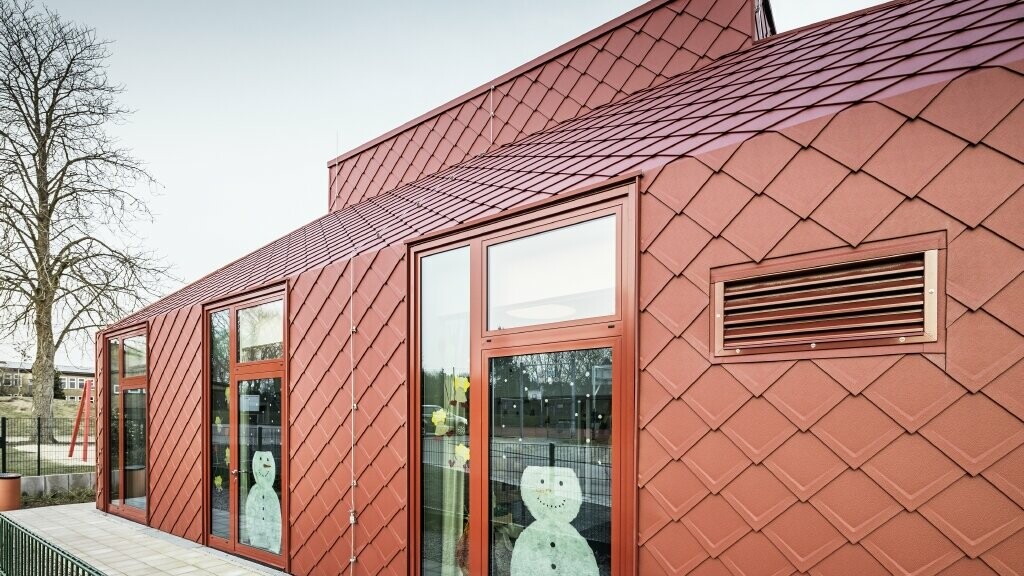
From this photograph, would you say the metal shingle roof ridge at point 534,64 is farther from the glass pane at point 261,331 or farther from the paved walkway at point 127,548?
the paved walkway at point 127,548

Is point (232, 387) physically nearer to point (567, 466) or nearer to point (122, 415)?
point (122, 415)

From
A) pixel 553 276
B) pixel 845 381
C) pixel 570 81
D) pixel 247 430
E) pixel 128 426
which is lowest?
pixel 128 426

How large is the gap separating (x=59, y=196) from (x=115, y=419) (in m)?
7.14

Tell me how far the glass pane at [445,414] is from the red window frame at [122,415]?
15.4 feet

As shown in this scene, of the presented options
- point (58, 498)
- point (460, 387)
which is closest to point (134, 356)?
point (58, 498)

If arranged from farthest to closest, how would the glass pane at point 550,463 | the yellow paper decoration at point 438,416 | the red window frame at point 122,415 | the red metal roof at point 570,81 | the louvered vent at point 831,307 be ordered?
the red window frame at point 122,415, the red metal roof at point 570,81, the yellow paper decoration at point 438,416, the glass pane at point 550,463, the louvered vent at point 831,307

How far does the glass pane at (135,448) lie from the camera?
736cm

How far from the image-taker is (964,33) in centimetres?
254

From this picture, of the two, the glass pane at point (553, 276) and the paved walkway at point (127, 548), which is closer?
the glass pane at point (553, 276)

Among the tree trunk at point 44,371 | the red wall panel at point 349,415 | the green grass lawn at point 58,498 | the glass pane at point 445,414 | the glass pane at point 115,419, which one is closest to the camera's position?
the glass pane at point 445,414

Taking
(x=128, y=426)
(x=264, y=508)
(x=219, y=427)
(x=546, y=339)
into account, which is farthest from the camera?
(x=128, y=426)

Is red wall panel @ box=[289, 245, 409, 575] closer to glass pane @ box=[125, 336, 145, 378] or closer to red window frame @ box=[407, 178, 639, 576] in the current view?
red window frame @ box=[407, 178, 639, 576]

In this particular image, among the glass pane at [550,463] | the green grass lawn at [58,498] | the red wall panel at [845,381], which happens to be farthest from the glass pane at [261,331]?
the green grass lawn at [58,498]

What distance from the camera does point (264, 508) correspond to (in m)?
5.37
